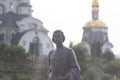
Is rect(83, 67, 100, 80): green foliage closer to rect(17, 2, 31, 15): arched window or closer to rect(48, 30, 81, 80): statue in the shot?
rect(17, 2, 31, 15): arched window

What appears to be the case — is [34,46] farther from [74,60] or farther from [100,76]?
[74,60]

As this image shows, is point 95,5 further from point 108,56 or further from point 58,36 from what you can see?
point 58,36

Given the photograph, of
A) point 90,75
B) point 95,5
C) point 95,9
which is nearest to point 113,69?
point 90,75

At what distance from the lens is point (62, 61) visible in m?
7.39

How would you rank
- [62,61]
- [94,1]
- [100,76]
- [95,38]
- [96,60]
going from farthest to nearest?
[94,1], [95,38], [96,60], [100,76], [62,61]

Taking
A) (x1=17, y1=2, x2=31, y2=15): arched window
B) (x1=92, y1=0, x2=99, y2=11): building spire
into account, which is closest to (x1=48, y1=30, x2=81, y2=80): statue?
(x1=17, y1=2, x2=31, y2=15): arched window

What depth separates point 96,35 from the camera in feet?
258

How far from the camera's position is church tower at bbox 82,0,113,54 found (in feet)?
243

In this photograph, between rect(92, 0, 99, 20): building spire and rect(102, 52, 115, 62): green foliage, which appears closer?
rect(102, 52, 115, 62): green foliage

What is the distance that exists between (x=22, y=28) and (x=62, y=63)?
5261 cm

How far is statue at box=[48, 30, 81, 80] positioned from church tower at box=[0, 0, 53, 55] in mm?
49979

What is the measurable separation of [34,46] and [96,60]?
6.65 m

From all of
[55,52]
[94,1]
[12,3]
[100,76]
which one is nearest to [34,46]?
[12,3]

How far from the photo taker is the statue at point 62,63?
7.30 metres
